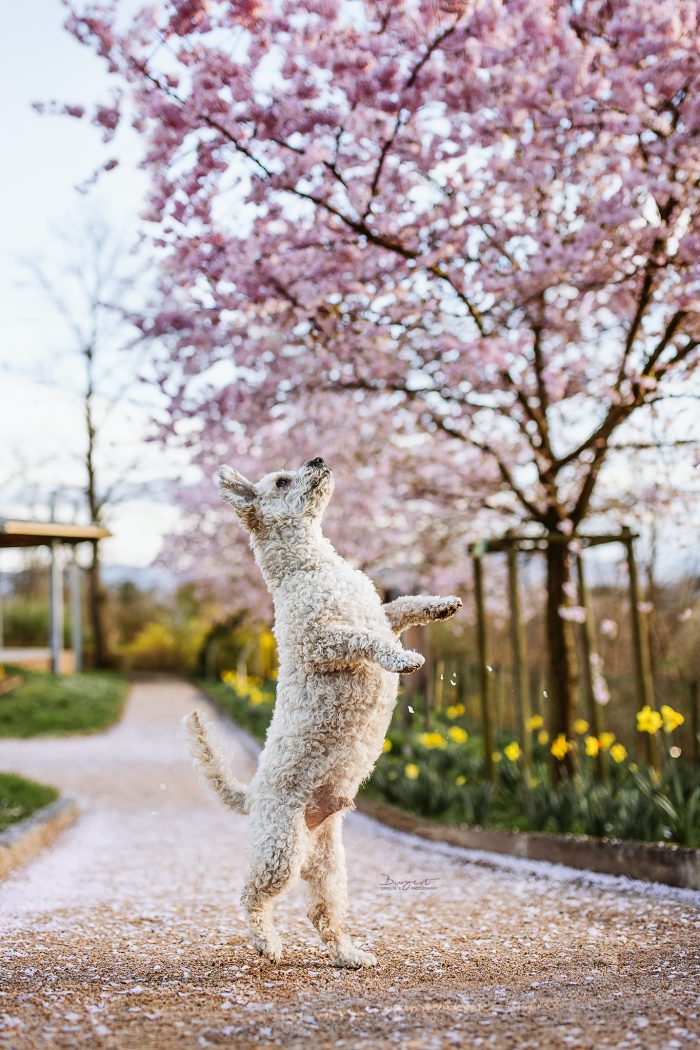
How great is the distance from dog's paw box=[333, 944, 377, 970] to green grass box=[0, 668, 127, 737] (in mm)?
13118

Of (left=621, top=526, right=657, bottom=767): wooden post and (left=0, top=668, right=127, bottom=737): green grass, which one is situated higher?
(left=621, top=526, right=657, bottom=767): wooden post

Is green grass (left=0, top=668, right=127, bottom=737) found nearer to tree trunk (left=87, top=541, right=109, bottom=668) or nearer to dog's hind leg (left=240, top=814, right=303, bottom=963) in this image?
tree trunk (left=87, top=541, right=109, bottom=668)

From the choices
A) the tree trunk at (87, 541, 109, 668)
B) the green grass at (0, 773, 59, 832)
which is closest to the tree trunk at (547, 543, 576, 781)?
the green grass at (0, 773, 59, 832)

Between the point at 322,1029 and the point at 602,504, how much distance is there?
6793mm

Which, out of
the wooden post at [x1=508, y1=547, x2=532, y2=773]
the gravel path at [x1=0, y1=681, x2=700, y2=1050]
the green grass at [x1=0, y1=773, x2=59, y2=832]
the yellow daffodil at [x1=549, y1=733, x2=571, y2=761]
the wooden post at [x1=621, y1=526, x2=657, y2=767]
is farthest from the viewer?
the green grass at [x1=0, y1=773, x2=59, y2=832]

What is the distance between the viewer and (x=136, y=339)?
7.00 metres

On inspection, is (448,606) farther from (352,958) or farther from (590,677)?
(590,677)

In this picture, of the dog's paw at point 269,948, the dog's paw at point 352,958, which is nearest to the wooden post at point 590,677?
the dog's paw at point 352,958

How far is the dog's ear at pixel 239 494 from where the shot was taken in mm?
3695

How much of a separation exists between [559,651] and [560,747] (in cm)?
80

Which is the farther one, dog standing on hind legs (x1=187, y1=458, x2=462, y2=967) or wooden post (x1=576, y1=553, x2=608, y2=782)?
wooden post (x1=576, y1=553, x2=608, y2=782)

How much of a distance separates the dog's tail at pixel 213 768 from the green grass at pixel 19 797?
3.74 metres

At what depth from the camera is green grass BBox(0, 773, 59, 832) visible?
7371mm

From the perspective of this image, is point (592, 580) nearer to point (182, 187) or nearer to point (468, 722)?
point (468, 722)
